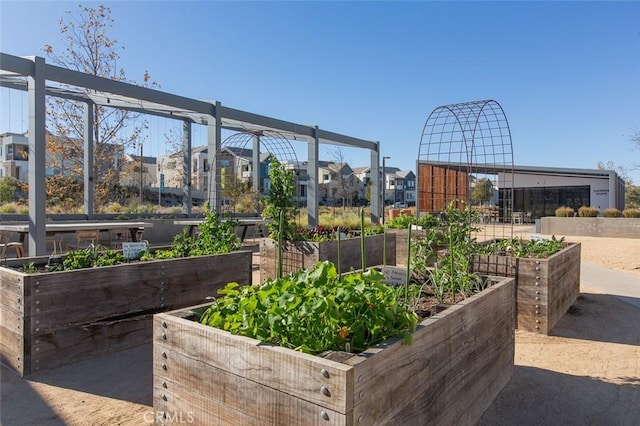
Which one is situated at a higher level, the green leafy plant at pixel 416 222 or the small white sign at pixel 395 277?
the green leafy plant at pixel 416 222

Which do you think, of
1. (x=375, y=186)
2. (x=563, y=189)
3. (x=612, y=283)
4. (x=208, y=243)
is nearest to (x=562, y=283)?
(x=612, y=283)

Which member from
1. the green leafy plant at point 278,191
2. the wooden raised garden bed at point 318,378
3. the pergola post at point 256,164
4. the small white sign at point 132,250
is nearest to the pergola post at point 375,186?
the pergola post at point 256,164

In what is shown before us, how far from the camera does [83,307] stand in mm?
3428

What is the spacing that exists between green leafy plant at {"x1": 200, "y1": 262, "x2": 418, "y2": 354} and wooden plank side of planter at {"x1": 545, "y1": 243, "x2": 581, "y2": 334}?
132 inches

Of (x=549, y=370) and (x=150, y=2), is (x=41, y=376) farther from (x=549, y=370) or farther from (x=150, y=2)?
(x=150, y=2)

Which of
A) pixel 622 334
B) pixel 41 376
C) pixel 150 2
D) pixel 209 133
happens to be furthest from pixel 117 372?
pixel 209 133

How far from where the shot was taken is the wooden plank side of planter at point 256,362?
57.1 inches

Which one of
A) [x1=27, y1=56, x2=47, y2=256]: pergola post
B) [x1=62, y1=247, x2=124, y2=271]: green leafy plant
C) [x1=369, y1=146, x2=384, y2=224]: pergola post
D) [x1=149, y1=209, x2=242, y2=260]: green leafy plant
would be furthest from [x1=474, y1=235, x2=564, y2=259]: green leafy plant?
[x1=369, y1=146, x2=384, y2=224]: pergola post

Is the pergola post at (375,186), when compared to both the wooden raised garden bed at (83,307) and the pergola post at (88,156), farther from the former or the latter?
the wooden raised garden bed at (83,307)

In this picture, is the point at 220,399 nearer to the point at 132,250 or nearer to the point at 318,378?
the point at 318,378

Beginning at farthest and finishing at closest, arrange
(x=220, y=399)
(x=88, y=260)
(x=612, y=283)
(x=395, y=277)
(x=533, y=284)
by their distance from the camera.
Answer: (x=612, y=283)
(x=533, y=284)
(x=88, y=260)
(x=395, y=277)
(x=220, y=399)

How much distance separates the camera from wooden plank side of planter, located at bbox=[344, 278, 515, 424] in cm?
160

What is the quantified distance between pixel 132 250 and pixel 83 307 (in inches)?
→ 37.2

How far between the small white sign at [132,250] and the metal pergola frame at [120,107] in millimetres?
3808
